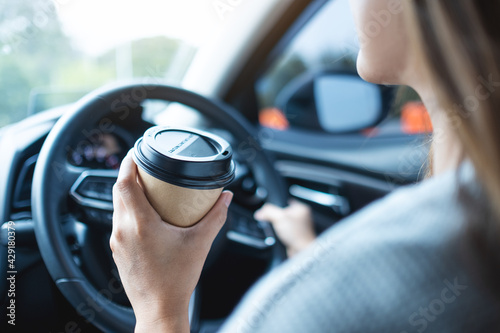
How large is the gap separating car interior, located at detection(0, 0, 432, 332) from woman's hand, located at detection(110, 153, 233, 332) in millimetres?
206

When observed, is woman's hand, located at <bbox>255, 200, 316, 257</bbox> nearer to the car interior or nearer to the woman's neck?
the car interior

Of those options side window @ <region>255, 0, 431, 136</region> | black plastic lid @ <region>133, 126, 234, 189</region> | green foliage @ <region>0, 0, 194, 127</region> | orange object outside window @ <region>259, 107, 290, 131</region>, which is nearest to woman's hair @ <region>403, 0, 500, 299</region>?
black plastic lid @ <region>133, 126, 234, 189</region>

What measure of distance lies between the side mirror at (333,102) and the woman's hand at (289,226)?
32.6 inches

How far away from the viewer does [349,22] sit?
6.33 ft

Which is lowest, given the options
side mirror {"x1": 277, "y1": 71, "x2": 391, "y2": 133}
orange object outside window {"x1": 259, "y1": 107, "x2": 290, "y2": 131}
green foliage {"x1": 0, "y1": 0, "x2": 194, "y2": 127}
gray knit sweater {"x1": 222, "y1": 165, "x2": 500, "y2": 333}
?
orange object outside window {"x1": 259, "y1": 107, "x2": 290, "y2": 131}

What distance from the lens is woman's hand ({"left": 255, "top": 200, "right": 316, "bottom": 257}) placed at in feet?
4.31

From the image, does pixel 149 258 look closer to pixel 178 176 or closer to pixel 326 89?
pixel 178 176

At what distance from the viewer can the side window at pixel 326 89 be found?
201 cm

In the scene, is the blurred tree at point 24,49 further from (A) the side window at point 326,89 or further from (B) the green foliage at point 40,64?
(A) the side window at point 326,89

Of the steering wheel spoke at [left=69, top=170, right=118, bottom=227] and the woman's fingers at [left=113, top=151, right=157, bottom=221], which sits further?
the steering wheel spoke at [left=69, top=170, right=118, bottom=227]

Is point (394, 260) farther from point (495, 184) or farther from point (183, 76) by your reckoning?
point (183, 76)

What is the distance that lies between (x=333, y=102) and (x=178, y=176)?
1531 mm

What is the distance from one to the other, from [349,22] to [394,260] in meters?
1.57

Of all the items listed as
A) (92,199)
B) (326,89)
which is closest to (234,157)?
(92,199)
